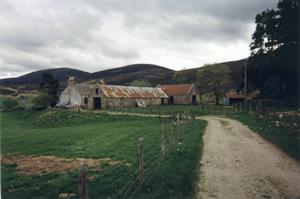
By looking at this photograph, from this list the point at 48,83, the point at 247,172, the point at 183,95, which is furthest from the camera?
the point at 183,95

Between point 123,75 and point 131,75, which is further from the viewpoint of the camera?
point 123,75

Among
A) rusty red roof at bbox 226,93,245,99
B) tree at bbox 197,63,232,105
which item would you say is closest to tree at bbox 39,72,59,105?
tree at bbox 197,63,232,105

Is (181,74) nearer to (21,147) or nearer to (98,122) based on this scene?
(98,122)

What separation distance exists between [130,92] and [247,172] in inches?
1823

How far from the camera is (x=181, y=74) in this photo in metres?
90.8

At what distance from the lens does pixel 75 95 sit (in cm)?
5778

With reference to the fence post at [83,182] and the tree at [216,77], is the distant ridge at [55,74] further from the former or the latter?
the fence post at [83,182]

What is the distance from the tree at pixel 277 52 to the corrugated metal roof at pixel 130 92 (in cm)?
2739

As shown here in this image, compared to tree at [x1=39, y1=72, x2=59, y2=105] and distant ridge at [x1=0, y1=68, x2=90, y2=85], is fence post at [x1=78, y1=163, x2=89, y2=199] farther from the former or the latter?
distant ridge at [x1=0, y1=68, x2=90, y2=85]

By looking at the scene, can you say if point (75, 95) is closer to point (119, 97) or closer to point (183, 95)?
point (119, 97)

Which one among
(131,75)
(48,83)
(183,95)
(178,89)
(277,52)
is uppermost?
(131,75)

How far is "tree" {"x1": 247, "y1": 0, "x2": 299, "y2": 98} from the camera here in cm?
3570

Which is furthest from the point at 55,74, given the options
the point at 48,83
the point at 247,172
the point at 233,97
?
the point at 247,172

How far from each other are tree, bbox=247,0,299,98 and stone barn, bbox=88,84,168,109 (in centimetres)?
2824
